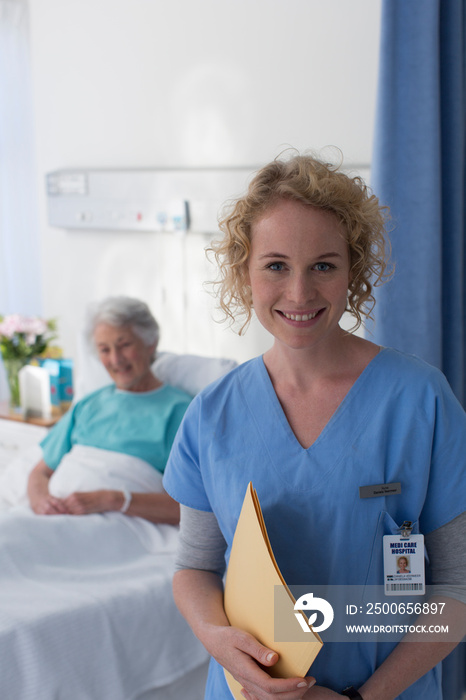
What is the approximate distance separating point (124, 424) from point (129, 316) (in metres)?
0.40

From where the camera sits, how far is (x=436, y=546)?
3.42 ft

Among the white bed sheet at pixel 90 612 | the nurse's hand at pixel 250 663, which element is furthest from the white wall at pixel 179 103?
the nurse's hand at pixel 250 663

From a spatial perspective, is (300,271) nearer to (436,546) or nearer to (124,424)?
(436,546)

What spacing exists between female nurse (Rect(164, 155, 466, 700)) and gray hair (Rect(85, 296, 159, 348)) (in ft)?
4.40

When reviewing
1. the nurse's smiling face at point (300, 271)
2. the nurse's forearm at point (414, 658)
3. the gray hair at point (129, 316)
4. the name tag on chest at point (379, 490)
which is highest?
the nurse's smiling face at point (300, 271)

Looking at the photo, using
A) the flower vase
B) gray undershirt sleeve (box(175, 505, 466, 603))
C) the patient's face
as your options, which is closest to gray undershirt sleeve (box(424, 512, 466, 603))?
gray undershirt sleeve (box(175, 505, 466, 603))

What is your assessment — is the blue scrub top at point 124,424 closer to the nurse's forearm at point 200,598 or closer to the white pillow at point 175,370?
the white pillow at point 175,370

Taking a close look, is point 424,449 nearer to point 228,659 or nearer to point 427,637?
point 427,637

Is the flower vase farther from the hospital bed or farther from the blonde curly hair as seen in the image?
the blonde curly hair

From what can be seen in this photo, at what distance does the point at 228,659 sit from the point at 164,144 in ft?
7.91

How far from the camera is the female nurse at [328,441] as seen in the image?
100cm

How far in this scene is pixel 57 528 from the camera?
1990 millimetres

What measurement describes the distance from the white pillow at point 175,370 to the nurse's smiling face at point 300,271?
4.56 feet

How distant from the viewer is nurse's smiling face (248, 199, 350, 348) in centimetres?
99
